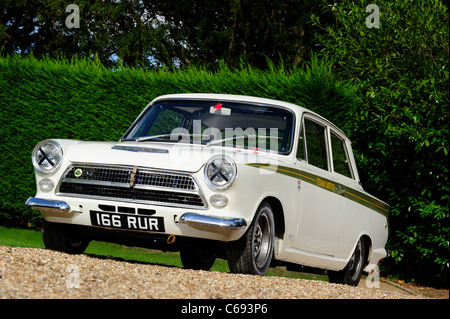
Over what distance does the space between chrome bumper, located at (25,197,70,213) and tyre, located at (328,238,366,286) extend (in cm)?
373

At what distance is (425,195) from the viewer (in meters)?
9.19

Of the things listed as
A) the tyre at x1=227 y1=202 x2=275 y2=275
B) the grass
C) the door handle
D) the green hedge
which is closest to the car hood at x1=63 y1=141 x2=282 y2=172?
the tyre at x1=227 y1=202 x2=275 y2=275

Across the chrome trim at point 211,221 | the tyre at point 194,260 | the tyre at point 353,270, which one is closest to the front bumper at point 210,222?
the chrome trim at point 211,221

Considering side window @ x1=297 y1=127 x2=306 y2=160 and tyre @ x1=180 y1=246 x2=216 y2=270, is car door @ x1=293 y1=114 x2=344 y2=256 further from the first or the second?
tyre @ x1=180 y1=246 x2=216 y2=270

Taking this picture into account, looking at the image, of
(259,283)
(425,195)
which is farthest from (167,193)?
(425,195)

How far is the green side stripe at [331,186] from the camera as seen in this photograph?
245 inches

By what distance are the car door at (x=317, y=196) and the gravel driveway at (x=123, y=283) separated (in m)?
0.83

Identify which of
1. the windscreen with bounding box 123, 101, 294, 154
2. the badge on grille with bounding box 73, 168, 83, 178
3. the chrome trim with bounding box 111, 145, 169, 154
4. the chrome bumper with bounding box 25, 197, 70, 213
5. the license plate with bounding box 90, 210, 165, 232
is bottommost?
the license plate with bounding box 90, 210, 165, 232

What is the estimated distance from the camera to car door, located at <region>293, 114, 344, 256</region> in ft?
22.4

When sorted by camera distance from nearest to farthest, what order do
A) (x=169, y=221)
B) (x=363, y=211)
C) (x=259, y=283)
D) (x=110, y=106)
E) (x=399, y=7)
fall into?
1. (x=259, y=283)
2. (x=169, y=221)
3. (x=363, y=211)
4. (x=399, y=7)
5. (x=110, y=106)

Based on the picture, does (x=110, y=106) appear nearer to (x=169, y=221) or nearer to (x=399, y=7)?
(x=399, y=7)

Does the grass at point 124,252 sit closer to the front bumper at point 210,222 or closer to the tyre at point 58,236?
the tyre at point 58,236

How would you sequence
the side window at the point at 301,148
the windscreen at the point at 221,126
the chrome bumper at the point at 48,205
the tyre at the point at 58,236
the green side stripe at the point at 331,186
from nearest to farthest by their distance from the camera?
the chrome bumper at the point at 48,205 < the green side stripe at the point at 331,186 < the tyre at the point at 58,236 < the windscreen at the point at 221,126 < the side window at the point at 301,148
